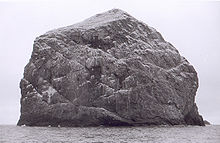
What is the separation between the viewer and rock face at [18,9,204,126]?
85750mm

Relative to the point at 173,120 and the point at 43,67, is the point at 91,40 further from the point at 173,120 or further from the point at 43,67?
the point at 173,120

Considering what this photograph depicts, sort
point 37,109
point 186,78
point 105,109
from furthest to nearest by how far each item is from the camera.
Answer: point 186,78, point 37,109, point 105,109

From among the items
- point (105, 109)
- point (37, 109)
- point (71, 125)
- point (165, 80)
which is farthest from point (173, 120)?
point (37, 109)

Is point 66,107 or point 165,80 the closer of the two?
point 66,107

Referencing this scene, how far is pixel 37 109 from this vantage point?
3541 inches

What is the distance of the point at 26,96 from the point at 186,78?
4166 centimetres

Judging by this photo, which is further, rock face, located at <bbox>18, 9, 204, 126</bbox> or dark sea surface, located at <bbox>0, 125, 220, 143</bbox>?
rock face, located at <bbox>18, 9, 204, 126</bbox>

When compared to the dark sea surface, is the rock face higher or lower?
higher

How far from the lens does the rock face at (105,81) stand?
8575cm

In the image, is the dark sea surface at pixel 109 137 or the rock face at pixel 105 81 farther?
the rock face at pixel 105 81

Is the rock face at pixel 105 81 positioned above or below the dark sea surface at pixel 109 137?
above

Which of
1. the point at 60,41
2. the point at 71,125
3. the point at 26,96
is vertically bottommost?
the point at 71,125

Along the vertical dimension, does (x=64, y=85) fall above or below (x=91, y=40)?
below

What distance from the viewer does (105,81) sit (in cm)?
8825
